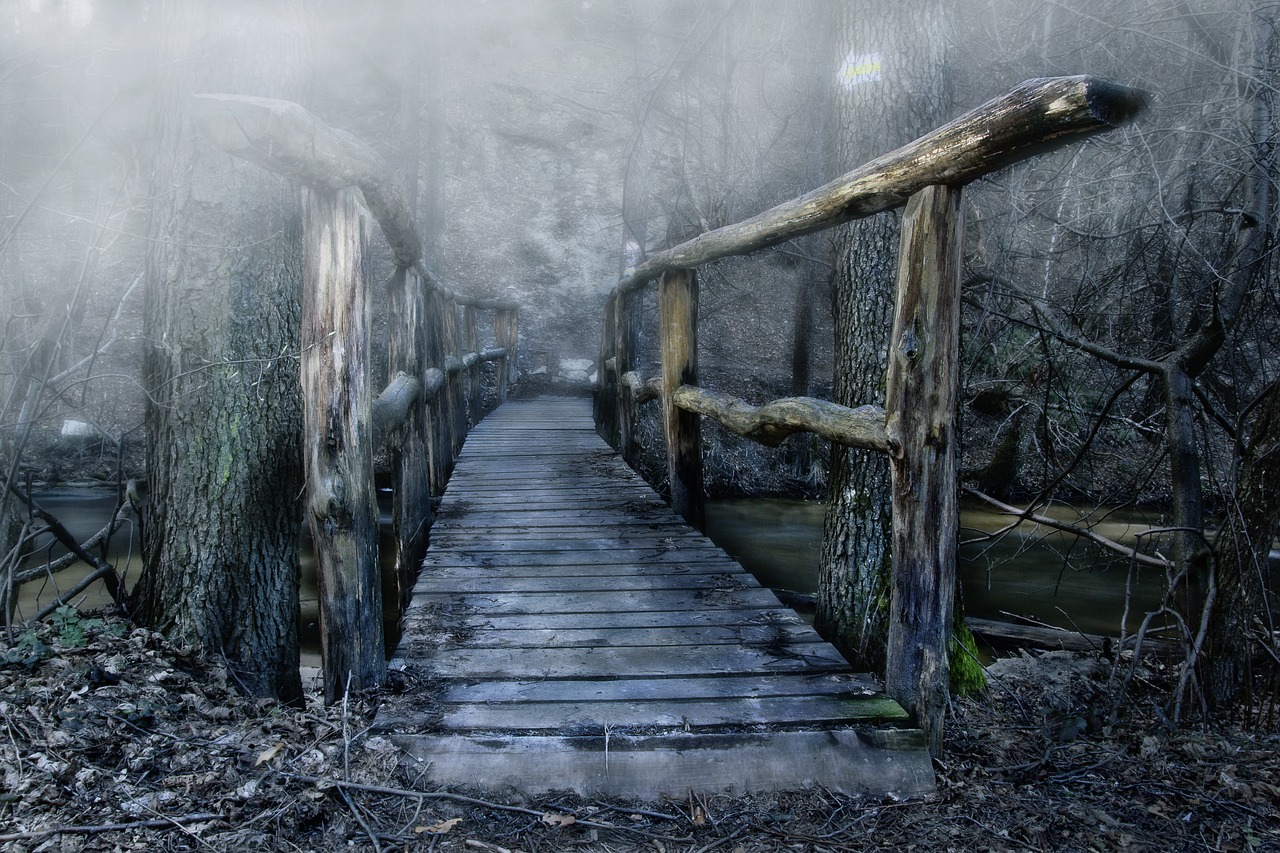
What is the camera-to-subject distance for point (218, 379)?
277 cm

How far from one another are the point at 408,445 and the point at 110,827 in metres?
2.35

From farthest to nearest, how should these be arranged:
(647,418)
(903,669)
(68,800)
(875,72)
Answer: (647,418) → (875,72) → (903,669) → (68,800)

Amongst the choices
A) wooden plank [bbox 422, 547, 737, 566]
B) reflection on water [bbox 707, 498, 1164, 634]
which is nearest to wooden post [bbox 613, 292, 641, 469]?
reflection on water [bbox 707, 498, 1164, 634]

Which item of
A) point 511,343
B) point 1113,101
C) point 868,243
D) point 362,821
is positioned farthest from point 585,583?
point 511,343

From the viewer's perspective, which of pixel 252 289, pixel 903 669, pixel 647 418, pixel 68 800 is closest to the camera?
pixel 68 800

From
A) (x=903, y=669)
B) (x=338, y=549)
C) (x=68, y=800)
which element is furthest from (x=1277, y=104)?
(x=68, y=800)

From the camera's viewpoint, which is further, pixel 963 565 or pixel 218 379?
pixel 963 565

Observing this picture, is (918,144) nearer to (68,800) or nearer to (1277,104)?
(1277,104)

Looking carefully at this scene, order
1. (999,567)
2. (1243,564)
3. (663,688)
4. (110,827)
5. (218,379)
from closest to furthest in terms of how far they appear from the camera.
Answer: (110,827) → (663,688) → (218,379) → (1243,564) → (999,567)

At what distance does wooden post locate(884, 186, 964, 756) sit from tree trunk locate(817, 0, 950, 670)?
107cm

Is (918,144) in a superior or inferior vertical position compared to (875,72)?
inferior

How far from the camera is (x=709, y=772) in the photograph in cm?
187

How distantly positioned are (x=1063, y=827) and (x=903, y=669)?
474 millimetres

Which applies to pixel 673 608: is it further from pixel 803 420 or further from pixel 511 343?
pixel 511 343
